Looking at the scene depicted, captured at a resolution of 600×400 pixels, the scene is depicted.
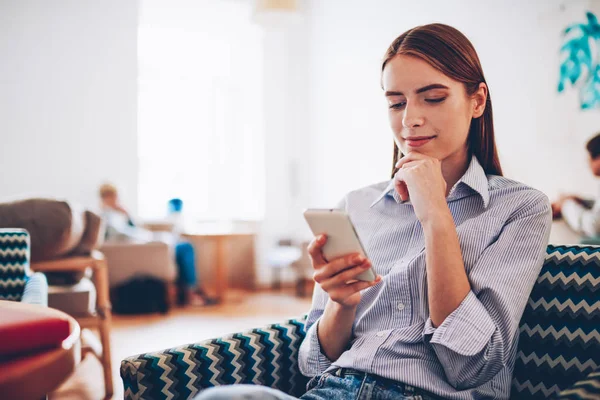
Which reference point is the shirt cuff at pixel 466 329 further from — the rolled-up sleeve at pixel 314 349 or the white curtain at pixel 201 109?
the white curtain at pixel 201 109

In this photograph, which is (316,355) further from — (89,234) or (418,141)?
(89,234)

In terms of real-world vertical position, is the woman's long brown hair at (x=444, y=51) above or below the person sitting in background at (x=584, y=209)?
above

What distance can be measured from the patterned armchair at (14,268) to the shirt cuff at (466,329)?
1.25m

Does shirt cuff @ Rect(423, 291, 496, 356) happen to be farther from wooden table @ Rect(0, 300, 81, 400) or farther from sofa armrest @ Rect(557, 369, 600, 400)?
wooden table @ Rect(0, 300, 81, 400)

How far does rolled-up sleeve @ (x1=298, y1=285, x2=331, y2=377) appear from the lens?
3.37 ft

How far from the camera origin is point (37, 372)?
641 millimetres

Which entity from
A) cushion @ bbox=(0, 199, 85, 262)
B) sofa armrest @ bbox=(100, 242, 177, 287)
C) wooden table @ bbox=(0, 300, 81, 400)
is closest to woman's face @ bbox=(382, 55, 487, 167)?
wooden table @ bbox=(0, 300, 81, 400)

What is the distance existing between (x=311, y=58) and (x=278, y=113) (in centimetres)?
79

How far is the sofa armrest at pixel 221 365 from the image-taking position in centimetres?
91

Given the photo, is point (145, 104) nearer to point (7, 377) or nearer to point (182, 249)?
point (182, 249)

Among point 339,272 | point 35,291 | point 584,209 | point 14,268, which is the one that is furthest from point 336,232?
point 584,209

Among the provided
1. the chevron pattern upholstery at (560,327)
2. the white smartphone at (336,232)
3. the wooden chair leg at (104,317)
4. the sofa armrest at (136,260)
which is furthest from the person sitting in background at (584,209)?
the sofa armrest at (136,260)

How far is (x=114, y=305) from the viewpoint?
170 inches

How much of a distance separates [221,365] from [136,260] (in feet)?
11.8
